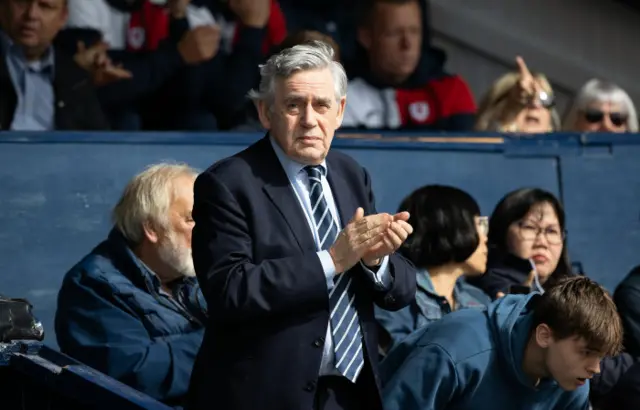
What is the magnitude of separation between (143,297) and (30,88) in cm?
174

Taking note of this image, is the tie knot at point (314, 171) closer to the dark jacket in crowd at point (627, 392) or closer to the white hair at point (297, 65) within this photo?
the white hair at point (297, 65)

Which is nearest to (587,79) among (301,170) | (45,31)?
(45,31)

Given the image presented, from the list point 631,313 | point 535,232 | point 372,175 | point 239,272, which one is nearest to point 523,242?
point 535,232

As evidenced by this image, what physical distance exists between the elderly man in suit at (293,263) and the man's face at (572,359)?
0.74 metres

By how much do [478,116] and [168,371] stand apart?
291cm

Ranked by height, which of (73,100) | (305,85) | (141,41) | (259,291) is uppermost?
(305,85)

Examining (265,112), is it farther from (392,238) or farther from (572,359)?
(572,359)

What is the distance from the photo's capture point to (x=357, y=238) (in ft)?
12.5

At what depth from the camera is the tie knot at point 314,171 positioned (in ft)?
13.3

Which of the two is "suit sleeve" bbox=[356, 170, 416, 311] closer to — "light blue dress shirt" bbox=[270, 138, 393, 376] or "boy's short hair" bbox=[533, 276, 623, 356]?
"light blue dress shirt" bbox=[270, 138, 393, 376]

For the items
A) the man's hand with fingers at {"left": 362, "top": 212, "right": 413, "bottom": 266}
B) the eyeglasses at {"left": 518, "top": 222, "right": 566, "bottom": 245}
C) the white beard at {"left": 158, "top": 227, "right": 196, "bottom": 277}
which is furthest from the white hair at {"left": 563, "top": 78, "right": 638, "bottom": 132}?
the man's hand with fingers at {"left": 362, "top": 212, "right": 413, "bottom": 266}

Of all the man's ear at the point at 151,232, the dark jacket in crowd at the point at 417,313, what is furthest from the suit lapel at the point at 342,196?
the dark jacket in crowd at the point at 417,313

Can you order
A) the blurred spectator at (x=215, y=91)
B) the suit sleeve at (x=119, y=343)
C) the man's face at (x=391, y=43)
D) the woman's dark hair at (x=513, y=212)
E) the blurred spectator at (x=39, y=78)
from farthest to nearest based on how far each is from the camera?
1. the man's face at (x=391, y=43)
2. the blurred spectator at (x=215, y=91)
3. the blurred spectator at (x=39, y=78)
4. the woman's dark hair at (x=513, y=212)
5. the suit sleeve at (x=119, y=343)

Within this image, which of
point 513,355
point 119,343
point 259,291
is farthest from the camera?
point 119,343
